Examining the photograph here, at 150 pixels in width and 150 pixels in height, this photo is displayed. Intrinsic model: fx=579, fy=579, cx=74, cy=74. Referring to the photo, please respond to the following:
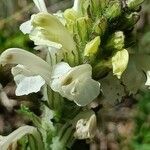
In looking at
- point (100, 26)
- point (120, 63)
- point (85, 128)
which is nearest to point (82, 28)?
point (100, 26)

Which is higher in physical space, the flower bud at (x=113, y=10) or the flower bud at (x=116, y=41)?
the flower bud at (x=113, y=10)

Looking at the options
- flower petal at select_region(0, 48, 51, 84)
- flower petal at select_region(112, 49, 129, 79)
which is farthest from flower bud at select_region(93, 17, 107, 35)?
flower petal at select_region(0, 48, 51, 84)

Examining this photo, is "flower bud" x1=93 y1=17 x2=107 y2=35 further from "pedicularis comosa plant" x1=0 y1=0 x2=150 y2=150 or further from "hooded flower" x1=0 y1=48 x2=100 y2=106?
"hooded flower" x1=0 y1=48 x2=100 y2=106

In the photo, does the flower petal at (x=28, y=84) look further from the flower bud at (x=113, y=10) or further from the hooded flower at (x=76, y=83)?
the flower bud at (x=113, y=10)

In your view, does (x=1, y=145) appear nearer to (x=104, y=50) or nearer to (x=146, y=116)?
(x=104, y=50)

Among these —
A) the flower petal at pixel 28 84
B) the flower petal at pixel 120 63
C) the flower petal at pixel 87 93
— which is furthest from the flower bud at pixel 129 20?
the flower petal at pixel 28 84

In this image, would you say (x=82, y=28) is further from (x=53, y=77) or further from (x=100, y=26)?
(x=53, y=77)

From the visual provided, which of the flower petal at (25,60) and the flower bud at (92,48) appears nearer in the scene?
the flower bud at (92,48)

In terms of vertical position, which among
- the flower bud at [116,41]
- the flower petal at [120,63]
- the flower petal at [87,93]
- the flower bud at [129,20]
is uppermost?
the flower bud at [129,20]
